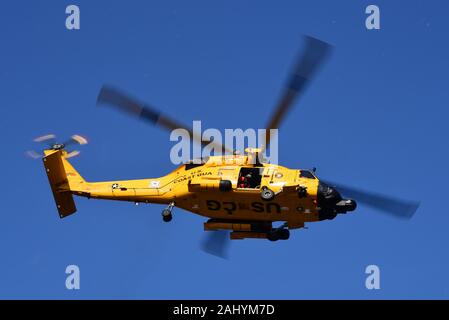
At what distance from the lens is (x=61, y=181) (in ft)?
120

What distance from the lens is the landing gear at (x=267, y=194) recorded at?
31797 millimetres

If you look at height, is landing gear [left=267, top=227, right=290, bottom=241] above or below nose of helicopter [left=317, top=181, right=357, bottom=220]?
below

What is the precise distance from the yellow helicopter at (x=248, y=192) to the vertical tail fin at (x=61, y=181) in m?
1.89

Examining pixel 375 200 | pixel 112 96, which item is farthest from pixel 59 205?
pixel 375 200

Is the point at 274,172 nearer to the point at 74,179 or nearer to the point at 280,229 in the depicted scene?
the point at 280,229

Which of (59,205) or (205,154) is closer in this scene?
(205,154)

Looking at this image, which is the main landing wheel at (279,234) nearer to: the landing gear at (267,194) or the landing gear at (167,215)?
the landing gear at (267,194)

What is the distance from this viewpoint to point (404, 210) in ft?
105

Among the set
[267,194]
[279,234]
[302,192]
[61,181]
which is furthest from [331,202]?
[61,181]

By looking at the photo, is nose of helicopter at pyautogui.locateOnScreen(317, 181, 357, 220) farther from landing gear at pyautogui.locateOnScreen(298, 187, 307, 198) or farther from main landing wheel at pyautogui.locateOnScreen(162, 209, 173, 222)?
main landing wheel at pyautogui.locateOnScreen(162, 209, 173, 222)

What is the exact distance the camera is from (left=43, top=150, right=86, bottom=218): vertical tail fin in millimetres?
36406

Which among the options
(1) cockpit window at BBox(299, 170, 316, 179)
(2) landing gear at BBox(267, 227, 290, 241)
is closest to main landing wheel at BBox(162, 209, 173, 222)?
(2) landing gear at BBox(267, 227, 290, 241)

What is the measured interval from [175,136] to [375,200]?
7493 mm

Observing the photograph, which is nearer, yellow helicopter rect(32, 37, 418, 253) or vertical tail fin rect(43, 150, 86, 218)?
yellow helicopter rect(32, 37, 418, 253)
